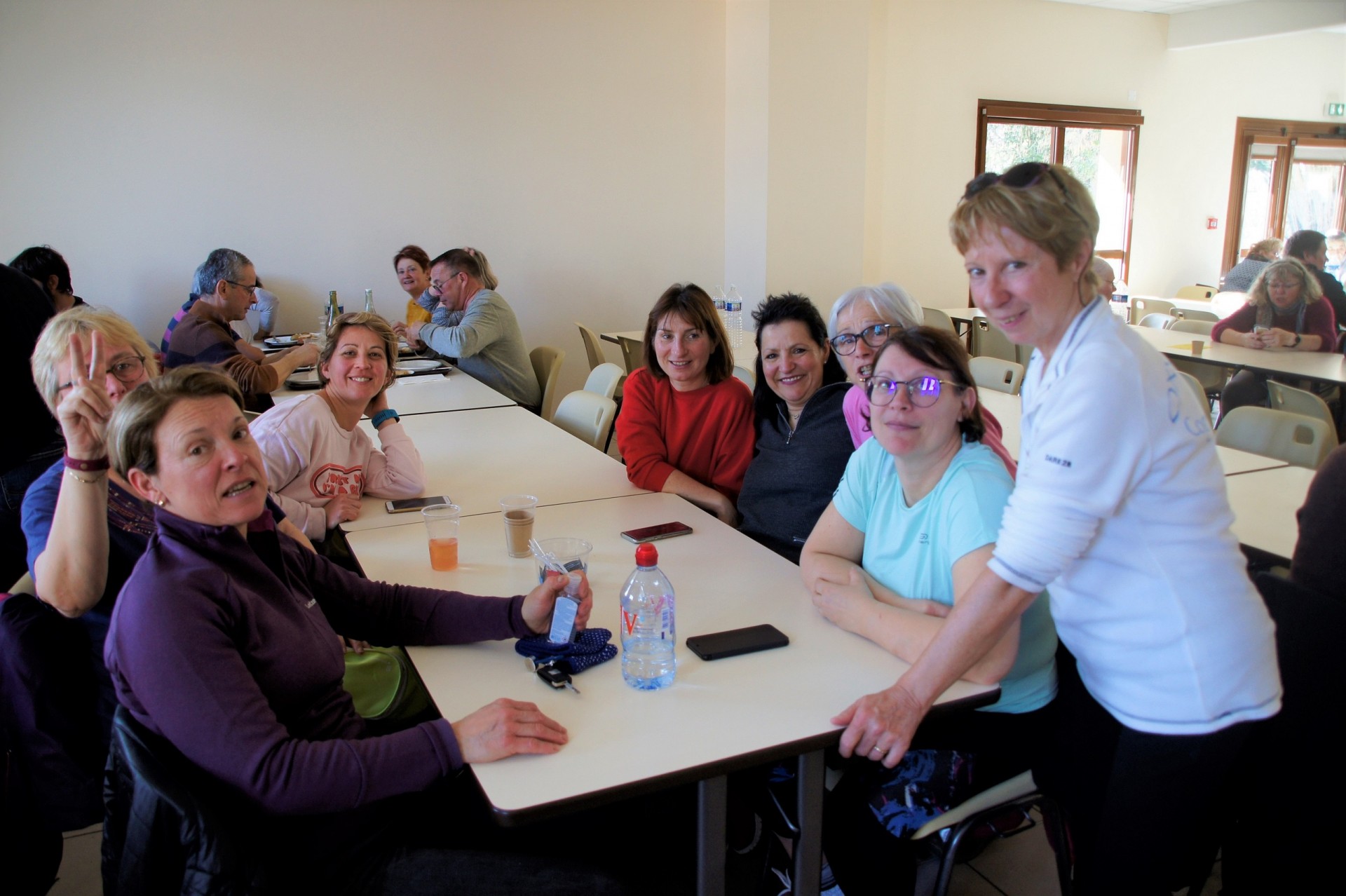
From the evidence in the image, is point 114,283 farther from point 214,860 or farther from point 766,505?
point 214,860

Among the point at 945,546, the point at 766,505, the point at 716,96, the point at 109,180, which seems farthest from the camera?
the point at 716,96

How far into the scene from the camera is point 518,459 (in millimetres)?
3068

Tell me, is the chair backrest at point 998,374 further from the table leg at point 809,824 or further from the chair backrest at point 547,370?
the table leg at point 809,824

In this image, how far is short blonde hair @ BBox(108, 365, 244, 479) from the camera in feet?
4.42

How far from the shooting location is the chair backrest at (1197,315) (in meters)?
7.00

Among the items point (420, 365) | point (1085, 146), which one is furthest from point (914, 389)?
point (1085, 146)

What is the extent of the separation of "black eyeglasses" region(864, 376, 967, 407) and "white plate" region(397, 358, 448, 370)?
3.74 m

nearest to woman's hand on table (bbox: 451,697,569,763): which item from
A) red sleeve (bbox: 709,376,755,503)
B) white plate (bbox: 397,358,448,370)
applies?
red sleeve (bbox: 709,376,755,503)

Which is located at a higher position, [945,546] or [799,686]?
[945,546]

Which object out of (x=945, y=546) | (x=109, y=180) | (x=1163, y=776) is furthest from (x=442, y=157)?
(x=1163, y=776)

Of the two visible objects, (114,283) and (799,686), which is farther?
(114,283)

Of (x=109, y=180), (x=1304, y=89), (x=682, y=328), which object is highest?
(x=1304, y=89)

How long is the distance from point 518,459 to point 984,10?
734cm

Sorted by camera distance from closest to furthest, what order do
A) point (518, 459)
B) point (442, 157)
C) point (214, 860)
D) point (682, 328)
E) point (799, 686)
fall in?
point (214, 860)
point (799, 686)
point (682, 328)
point (518, 459)
point (442, 157)
